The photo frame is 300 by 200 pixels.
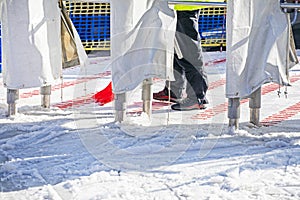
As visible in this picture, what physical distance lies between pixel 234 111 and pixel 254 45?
550 millimetres

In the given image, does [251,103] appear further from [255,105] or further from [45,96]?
[45,96]

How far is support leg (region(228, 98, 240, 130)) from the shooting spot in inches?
204

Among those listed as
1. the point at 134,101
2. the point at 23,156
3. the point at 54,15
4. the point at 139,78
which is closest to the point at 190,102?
the point at 134,101

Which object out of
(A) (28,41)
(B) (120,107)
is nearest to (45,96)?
(A) (28,41)

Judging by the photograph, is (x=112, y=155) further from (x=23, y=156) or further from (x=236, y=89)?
(x=236, y=89)

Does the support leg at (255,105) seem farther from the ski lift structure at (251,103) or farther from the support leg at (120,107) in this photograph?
the support leg at (120,107)

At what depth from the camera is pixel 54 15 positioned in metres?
5.74

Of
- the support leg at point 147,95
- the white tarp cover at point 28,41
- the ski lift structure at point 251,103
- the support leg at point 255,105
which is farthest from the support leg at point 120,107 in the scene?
the support leg at point 255,105

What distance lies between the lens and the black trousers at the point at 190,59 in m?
6.07

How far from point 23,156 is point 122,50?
46.4 inches

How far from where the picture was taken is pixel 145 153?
478 cm

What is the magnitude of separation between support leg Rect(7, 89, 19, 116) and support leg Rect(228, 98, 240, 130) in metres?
1.91

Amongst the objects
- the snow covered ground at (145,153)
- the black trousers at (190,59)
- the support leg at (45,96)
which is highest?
the black trousers at (190,59)

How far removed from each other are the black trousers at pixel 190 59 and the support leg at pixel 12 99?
1.52m
